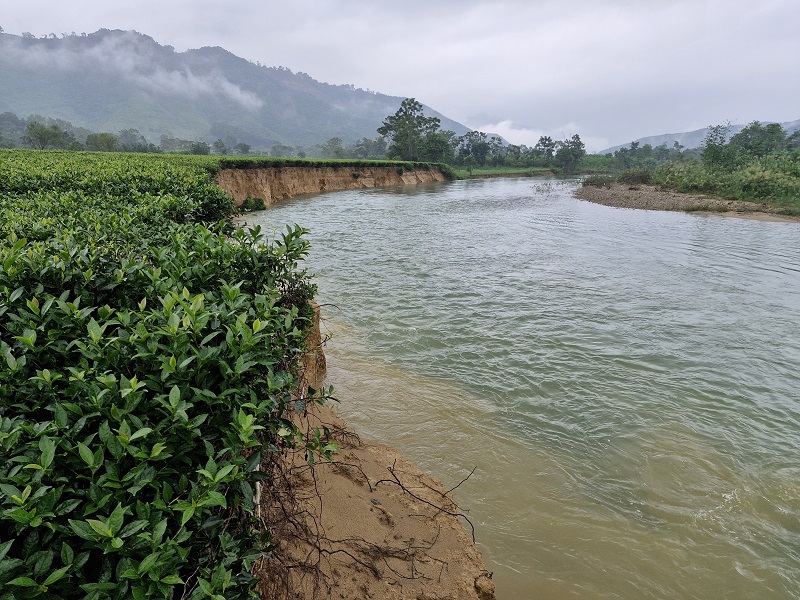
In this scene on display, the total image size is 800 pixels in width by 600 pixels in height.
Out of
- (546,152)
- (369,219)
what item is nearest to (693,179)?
(369,219)

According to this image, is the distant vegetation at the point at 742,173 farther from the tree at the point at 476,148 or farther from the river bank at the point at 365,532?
the tree at the point at 476,148

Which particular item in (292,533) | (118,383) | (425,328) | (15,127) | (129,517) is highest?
(15,127)

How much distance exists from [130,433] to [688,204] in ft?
115

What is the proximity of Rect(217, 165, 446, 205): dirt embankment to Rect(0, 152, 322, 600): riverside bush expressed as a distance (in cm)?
1736

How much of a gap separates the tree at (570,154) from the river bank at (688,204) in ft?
171

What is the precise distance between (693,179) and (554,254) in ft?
98.9

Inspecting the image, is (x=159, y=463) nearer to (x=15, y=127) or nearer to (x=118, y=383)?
(x=118, y=383)

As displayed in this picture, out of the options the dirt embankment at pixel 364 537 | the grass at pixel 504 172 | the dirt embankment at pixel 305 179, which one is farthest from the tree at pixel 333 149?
the dirt embankment at pixel 364 537

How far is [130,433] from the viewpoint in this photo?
186 centimetres

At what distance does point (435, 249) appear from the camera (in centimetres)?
1653

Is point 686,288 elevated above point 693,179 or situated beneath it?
situated beneath

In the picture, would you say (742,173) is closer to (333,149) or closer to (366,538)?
(366,538)

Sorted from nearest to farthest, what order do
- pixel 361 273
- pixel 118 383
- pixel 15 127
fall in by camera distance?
pixel 118 383 < pixel 361 273 < pixel 15 127

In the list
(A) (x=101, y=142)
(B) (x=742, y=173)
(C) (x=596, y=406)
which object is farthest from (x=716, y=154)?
(A) (x=101, y=142)
